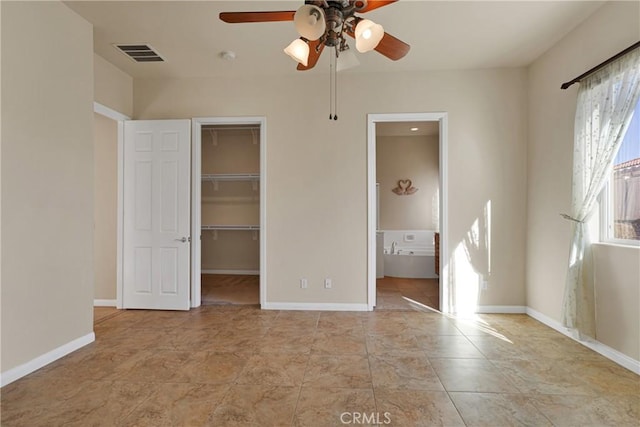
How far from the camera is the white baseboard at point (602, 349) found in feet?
7.96

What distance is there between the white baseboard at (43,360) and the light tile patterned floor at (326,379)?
2.2 inches

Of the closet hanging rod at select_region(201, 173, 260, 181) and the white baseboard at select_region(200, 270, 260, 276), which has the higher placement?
the closet hanging rod at select_region(201, 173, 260, 181)

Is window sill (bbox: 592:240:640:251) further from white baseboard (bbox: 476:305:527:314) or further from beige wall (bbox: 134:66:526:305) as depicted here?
white baseboard (bbox: 476:305:527:314)

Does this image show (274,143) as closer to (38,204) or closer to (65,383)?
(38,204)

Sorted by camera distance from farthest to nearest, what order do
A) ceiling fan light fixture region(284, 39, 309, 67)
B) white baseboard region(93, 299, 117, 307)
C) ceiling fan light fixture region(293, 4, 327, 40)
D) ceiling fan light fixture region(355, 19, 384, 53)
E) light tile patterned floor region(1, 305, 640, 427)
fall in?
white baseboard region(93, 299, 117, 307)
ceiling fan light fixture region(284, 39, 309, 67)
light tile patterned floor region(1, 305, 640, 427)
ceiling fan light fixture region(355, 19, 384, 53)
ceiling fan light fixture region(293, 4, 327, 40)

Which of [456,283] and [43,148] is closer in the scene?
[43,148]

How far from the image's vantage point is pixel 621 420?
187 centimetres

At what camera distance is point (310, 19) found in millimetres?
1692

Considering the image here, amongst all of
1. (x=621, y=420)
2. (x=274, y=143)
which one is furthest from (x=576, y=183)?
(x=274, y=143)

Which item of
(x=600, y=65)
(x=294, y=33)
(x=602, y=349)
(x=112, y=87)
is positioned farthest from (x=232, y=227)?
(x=600, y=65)

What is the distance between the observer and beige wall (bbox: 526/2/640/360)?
2.49m

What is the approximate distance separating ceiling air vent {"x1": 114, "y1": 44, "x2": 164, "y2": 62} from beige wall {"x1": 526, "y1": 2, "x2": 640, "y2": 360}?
4285mm

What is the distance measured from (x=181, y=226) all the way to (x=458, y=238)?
3.46 meters

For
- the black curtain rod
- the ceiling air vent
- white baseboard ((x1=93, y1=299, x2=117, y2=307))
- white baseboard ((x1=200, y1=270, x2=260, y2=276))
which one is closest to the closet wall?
white baseboard ((x1=200, y1=270, x2=260, y2=276))
